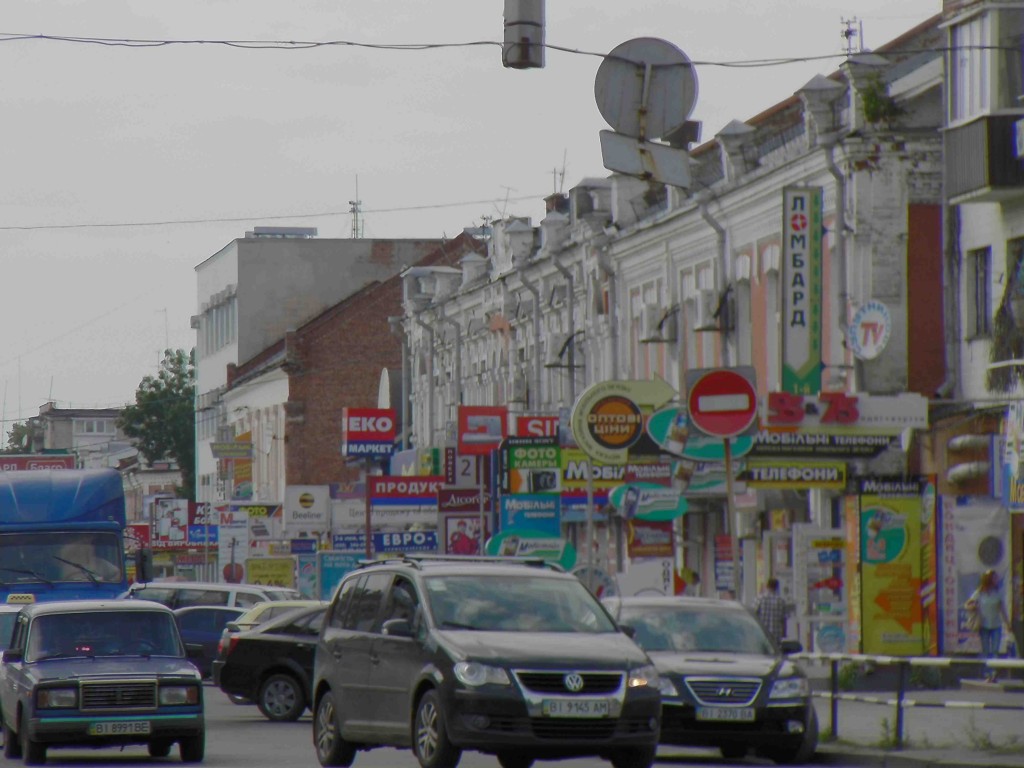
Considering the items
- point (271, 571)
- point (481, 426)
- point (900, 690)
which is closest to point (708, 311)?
point (481, 426)

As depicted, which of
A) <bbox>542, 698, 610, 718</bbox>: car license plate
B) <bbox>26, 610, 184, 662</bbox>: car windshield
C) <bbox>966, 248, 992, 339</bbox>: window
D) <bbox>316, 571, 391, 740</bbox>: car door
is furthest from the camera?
<bbox>966, 248, 992, 339</bbox>: window

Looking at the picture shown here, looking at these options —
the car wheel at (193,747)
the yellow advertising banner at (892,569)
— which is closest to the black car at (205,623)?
the yellow advertising banner at (892,569)

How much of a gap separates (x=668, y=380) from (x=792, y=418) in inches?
493

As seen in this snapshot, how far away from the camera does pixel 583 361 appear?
4753cm

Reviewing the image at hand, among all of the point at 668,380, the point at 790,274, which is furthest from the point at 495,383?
the point at 790,274

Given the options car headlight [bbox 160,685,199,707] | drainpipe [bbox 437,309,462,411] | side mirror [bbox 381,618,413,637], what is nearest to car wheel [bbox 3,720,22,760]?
car headlight [bbox 160,685,199,707]

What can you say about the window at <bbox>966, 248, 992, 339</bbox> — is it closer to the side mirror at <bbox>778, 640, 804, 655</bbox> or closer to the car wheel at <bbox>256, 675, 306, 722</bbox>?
the car wheel at <bbox>256, 675, 306, 722</bbox>

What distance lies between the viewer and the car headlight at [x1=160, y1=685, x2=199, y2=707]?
2027 cm

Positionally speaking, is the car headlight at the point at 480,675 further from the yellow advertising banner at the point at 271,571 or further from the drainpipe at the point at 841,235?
the yellow advertising banner at the point at 271,571

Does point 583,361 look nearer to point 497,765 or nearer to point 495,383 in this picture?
point 495,383

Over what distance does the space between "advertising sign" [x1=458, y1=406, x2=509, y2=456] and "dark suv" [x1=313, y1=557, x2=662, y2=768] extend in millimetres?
30400

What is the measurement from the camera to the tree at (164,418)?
114 meters

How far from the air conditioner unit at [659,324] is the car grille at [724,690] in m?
22.8

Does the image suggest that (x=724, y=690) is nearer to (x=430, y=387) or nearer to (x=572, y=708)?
(x=572, y=708)
